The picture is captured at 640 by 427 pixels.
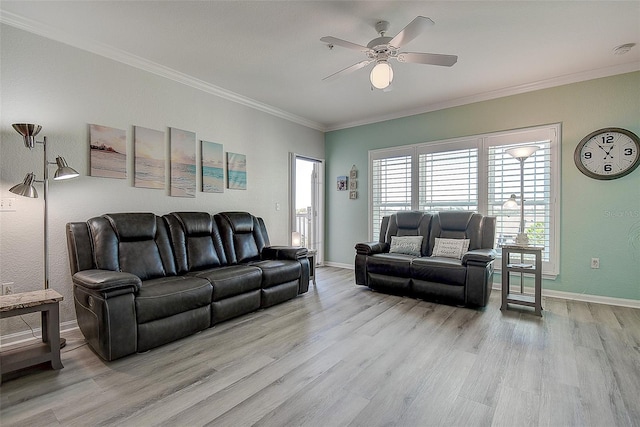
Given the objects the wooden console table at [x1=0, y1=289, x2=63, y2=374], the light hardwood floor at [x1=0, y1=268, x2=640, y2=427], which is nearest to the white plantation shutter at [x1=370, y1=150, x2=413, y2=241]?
the light hardwood floor at [x1=0, y1=268, x2=640, y2=427]

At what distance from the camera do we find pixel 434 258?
3900 millimetres

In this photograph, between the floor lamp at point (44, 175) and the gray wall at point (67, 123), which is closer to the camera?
the floor lamp at point (44, 175)

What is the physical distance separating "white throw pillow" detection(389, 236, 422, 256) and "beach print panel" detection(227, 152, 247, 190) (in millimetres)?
2372

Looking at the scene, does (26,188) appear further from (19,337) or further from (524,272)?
(524,272)

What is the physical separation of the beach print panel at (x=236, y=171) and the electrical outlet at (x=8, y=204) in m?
2.20

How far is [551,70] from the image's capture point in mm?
3662

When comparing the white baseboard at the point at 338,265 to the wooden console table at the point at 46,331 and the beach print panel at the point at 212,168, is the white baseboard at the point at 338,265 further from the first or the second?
the wooden console table at the point at 46,331

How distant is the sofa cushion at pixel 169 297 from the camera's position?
2.43 metres

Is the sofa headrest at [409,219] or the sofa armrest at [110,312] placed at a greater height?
the sofa headrest at [409,219]

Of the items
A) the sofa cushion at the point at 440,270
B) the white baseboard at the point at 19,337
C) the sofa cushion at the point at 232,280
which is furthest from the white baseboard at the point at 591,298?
the white baseboard at the point at 19,337

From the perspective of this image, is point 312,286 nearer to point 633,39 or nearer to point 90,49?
point 90,49

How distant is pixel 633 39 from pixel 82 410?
211 inches

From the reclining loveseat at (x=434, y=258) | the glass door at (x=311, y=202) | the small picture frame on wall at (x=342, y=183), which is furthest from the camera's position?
the glass door at (x=311, y=202)

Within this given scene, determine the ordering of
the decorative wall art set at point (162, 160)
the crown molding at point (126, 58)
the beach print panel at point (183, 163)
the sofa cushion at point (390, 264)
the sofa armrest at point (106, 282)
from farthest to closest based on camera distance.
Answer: the sofa cushion at point (390, 264)
the beach print panel at point (183, 163)
the decorative wall art set at point (162, 160)
the crown molding at point (126, 58)
the sofa armrest at point (106, 282)
